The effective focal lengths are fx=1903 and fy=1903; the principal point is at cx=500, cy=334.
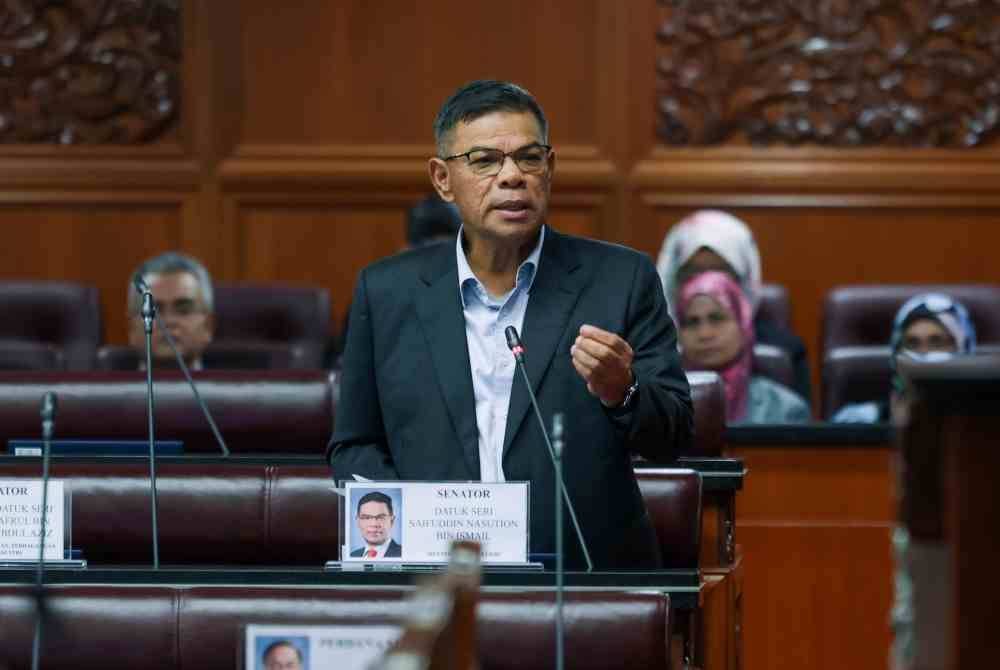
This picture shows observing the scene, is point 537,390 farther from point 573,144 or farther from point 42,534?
point 573,144

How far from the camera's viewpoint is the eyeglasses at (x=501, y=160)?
9.40 feet

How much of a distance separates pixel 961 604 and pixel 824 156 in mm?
5019

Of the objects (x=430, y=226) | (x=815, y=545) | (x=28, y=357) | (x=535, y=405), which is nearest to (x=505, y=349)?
(x=535, y=405)

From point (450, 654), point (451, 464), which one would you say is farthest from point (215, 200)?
point (450, 654)

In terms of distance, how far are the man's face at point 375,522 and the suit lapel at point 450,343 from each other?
35 cm

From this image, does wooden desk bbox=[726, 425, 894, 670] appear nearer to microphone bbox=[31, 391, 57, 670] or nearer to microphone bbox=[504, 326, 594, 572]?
microphone bbox=[504, 326, 594, 572]

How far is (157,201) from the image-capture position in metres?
6.49

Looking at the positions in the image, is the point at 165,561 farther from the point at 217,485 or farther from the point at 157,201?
the point at 157,201

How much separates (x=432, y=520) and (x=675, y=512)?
0.83 m

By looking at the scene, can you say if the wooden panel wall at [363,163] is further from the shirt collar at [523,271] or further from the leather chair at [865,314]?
the shirt collar at [523,271]

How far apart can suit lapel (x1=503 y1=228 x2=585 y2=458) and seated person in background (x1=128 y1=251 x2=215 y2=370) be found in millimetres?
2002

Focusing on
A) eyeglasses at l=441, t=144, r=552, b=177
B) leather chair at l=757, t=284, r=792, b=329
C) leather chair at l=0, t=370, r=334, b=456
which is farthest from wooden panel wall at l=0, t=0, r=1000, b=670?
eyeglasses at l=441, t=144, r=552, b=177

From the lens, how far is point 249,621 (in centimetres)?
237

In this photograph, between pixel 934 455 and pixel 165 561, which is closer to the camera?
pixel 934 455
